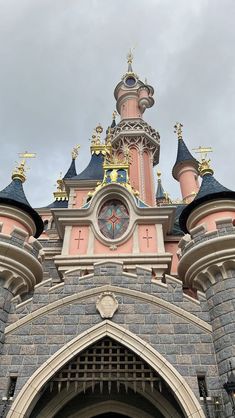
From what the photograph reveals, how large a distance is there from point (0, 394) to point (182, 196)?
1665 centimetres

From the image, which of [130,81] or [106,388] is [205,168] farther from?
[130,81]

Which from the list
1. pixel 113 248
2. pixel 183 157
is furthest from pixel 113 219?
pixel 183 157

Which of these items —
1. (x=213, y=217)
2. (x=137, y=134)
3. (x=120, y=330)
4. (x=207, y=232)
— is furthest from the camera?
(x=137, y=134)

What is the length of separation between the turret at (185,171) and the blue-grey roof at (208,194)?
1082 centimetres

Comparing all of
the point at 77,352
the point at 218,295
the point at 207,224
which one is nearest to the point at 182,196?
the point at 207,224

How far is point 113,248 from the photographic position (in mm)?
12555

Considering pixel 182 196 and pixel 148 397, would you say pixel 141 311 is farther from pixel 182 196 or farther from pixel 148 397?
pixel 182 196

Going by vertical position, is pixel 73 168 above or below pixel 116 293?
above

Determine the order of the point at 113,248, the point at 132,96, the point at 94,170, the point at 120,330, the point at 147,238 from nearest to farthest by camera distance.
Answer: the point at 120,330 → the point at 113,248 → the point at 147,238 → the point at 94,170 → the point at 132,96

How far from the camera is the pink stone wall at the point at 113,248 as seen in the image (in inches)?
494

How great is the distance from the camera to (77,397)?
9344mm

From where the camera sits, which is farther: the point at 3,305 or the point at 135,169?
the point at 135,169

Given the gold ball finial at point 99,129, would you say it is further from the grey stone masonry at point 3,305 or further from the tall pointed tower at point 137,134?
the grey stone masonry at point 3,305

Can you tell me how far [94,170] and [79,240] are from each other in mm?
7866
